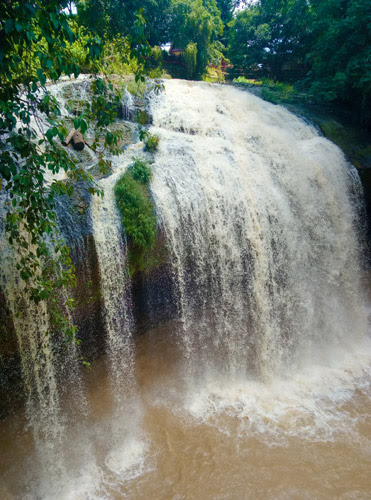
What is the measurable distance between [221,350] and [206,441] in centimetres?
179

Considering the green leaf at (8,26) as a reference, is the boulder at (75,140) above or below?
below

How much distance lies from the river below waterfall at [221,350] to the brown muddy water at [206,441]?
23mm

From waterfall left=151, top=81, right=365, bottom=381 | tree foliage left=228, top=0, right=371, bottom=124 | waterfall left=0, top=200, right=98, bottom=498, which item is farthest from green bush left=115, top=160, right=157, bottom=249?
tree foliage left=228, top=0, right=371, bottom=124

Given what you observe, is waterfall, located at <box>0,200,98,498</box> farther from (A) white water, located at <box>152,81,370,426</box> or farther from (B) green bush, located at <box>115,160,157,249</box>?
(A) white water, located at <box>152,81,370,426</box>

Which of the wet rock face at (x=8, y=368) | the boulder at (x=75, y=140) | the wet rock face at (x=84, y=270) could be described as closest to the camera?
the wet rock face at (x=8, y=368)

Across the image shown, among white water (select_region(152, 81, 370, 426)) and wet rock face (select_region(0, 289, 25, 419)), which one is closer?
wet rock face (select_region(0, 289, 25, 419))

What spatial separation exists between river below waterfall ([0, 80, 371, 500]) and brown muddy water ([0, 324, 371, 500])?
2cm

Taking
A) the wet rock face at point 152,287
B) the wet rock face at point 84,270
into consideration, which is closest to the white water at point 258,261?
the wet rock face at point 152,287

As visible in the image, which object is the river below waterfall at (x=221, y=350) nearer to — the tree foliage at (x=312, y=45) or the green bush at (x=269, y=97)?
the green bush at (x=269, y=97)

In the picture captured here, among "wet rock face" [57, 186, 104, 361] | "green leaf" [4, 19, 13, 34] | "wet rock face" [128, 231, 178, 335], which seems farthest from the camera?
"wet rock face" [128, 231, 178, 335]

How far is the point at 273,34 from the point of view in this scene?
16.0 metres

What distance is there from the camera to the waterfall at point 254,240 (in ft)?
21.8

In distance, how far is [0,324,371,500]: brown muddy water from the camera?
194 inches

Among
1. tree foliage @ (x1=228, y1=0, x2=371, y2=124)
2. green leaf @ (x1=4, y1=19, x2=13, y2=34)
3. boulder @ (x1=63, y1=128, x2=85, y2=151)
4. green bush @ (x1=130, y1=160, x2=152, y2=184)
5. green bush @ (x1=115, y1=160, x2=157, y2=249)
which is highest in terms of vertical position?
A: tree foliage @ (x1=228, y1=0, x2=371, y2=124)
